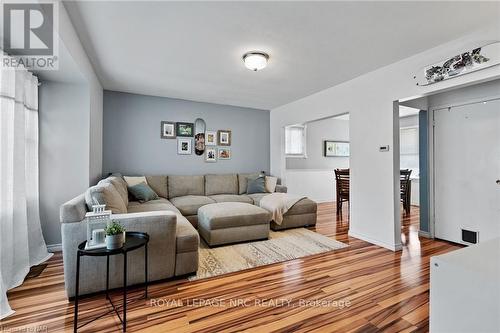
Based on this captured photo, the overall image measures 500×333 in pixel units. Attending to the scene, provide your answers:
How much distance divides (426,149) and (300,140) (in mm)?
3159

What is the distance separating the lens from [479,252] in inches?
39.7

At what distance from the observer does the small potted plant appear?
158 centimetres

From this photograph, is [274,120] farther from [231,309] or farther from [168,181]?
[231,309]

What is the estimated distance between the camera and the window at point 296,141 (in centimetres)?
628

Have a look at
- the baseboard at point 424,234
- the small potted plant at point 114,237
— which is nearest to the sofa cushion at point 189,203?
the small potted plant at point 114,237

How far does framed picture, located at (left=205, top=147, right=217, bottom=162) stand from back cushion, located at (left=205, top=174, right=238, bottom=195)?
1.35ft

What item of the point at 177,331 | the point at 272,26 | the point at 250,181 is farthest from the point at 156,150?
the point at 177,331

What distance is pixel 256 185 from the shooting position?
190 inches

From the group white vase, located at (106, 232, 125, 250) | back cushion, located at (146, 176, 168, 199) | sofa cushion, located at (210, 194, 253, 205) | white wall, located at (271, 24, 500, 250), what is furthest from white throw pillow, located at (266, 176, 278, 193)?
white vase, located at (106, 232, 125, 250)

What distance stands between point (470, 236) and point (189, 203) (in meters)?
3.96

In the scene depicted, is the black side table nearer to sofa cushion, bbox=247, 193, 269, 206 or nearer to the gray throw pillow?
sofa cushion, bbox=247, 193, 269, 206

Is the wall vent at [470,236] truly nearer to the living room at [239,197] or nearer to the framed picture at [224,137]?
the living room at [239,197]

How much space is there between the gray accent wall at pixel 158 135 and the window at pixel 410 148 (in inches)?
159

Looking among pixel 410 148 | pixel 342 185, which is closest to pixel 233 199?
pixel 342 185
